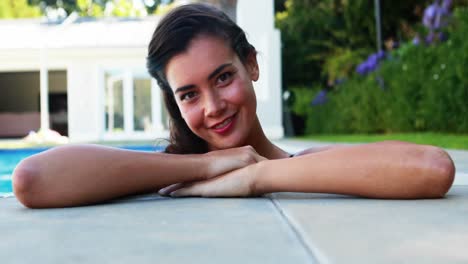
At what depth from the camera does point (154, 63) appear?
204 centimetres

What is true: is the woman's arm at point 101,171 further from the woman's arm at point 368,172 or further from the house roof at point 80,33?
the house roof at point 80,33

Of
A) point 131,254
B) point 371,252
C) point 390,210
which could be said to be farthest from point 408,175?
point 131,254

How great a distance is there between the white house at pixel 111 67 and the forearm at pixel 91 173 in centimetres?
1084

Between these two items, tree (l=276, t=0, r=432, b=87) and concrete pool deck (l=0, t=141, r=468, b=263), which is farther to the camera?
tree (l=276, t=0, r=432, b=87)

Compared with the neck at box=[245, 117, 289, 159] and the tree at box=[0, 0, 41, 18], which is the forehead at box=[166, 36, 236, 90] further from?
the tree at box=[0, 0, 41, 18]

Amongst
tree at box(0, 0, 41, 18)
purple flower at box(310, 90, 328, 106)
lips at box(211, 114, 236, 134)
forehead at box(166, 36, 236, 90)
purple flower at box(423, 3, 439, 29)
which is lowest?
purple flower at box(310, 90, 328, 106)

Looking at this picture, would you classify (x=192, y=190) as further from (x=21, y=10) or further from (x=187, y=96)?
(x=21, y=10)

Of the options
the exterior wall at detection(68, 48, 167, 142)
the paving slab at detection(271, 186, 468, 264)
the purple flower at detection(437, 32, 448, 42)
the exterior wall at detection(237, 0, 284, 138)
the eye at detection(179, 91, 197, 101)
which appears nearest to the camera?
the paving slab at detection(271, 186, 468, 264)

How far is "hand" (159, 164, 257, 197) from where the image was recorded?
1772 millimetres

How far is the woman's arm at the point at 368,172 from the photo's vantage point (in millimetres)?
1634

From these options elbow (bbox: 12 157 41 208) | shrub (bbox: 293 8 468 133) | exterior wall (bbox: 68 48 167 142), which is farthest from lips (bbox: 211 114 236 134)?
exterior wall (bbox: 68 48 167 142)

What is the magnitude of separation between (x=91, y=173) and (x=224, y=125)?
498 mm

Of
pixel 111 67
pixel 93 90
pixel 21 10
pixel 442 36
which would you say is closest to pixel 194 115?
pixel 442 36

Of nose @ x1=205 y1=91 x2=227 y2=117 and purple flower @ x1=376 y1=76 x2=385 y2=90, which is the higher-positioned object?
nose @ x1=205 y1=91 x2=227 y2=117
